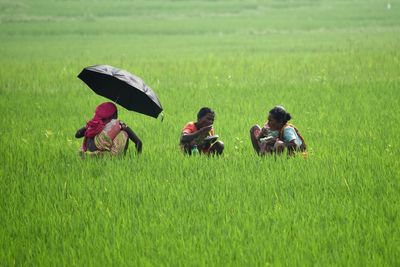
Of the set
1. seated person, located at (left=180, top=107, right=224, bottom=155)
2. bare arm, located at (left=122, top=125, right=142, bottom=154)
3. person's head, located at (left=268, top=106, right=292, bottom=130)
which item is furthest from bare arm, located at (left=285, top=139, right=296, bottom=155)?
bare arm, located at (left=122, top=125, right=142, bottom=154)

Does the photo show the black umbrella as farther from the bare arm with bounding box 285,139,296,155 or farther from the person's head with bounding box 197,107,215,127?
the bare arm with bounding box 285,139,296,155

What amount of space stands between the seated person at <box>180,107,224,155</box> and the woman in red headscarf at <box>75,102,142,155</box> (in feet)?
1.55

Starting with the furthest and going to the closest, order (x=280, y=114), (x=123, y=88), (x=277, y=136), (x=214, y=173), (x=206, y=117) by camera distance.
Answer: (x=123, y=88), (x=277, y=136), (x=206, y=117), (x=280, y=114), (x=214, y=173)

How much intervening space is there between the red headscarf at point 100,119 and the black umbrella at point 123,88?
288 mm

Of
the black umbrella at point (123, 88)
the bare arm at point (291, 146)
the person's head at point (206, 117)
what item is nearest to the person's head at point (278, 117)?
the bare arm at point (291, 146)

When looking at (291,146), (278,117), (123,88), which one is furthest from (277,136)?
(123,88)

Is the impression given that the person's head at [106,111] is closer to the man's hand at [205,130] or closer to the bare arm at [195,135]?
the bare arm at [195,135]

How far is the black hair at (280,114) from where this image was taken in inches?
288

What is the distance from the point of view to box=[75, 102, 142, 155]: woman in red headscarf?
7379 millimetres

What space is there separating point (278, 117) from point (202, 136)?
0.74 m

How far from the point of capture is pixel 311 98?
1216 cm

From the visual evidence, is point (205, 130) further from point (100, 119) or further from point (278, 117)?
point (100, 119)

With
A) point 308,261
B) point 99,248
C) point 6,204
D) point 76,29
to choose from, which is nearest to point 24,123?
point 6,204

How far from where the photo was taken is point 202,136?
750 centimetres
